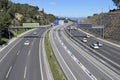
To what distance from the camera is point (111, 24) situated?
140875 mm

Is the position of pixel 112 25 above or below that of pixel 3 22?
below

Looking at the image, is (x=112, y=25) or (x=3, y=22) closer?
(x=3, y=22)

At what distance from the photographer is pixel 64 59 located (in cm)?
6538

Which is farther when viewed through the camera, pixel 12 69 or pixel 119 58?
pixel 119 58

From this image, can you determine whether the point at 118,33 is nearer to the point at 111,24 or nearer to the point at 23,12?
the point at 111,24

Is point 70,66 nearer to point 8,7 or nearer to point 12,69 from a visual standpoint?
point 12,69

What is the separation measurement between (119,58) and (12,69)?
2517cm

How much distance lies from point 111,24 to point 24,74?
324ft

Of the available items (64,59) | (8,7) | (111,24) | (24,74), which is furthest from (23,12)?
(24,74)

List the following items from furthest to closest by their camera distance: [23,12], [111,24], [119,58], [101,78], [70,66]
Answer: [23,12]
[111,24]
[119,58]
[70,66]
[101,78]

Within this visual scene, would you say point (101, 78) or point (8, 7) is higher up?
point (8, 7)

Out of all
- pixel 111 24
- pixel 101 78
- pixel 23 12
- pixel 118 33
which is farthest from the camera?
pixel 23 12

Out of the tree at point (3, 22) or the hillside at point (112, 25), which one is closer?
the tree at point (3, 22)

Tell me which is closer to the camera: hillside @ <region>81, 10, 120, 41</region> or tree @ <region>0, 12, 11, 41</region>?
tree @ <region>0, 12, 11, 41</region>
